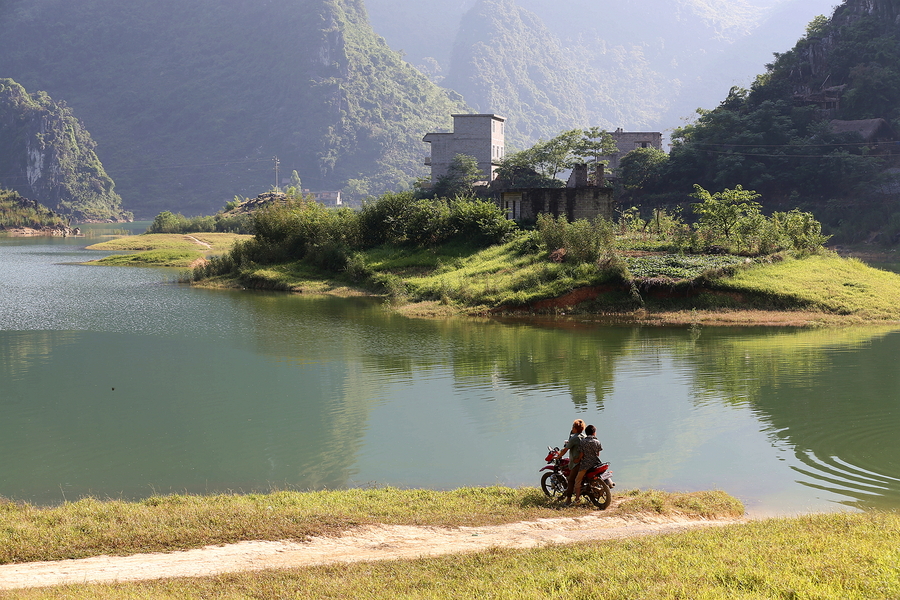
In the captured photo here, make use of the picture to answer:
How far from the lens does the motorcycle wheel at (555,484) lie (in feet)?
43.9

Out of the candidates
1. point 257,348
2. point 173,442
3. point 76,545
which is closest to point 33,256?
point 257,348

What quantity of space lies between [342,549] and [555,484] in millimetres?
4302

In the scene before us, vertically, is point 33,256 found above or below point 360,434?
above

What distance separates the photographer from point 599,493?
1298cm

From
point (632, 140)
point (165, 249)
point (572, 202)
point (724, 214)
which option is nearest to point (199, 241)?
point (165, 249)

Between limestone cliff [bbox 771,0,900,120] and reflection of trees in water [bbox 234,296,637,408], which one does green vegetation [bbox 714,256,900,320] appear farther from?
limestone cliff [bbox 771,0,900,120]

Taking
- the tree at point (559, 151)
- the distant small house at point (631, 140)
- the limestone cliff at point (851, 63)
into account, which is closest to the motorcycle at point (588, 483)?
the tree at point (559, 151)

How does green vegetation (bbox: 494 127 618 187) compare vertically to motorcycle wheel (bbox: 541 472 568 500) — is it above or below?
above

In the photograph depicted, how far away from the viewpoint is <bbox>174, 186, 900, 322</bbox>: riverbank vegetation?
3591 cm

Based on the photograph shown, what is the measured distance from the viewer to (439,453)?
16.7m

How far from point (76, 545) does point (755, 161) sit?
256ft

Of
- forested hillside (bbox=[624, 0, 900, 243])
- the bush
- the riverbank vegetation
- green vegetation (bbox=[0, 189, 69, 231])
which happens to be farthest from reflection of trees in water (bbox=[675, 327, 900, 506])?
green vegetation (bbox=[0, 189, 69, 231])

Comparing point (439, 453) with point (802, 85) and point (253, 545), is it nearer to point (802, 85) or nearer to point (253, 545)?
point (253, 545)

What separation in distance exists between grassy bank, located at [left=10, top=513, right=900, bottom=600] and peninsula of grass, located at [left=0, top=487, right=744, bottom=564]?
1.52m
